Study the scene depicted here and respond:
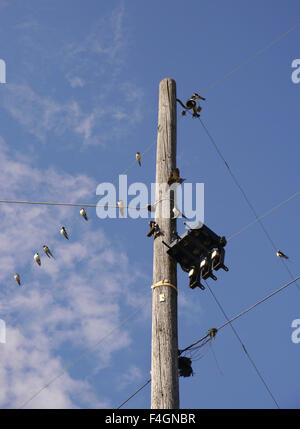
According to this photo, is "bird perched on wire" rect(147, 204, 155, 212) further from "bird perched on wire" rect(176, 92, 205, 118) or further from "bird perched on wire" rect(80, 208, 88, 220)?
"bird perched on wire" rect(80, 208, 88, 220)

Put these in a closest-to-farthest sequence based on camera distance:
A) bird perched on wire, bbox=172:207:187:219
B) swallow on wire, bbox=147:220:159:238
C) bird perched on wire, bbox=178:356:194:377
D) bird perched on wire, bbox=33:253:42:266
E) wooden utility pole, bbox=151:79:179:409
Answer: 1. wooden utility pole, bbox=151:79:179:409
2. bird perched on wire, bbox=178:356:194:377
3. swallow on wire, bbox=147:220:159:238
4. bird perched on wire, bbox=172:207:187:219
5. bird perched on wire, bbox=33:253:42:266

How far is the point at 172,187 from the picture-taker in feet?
26.4

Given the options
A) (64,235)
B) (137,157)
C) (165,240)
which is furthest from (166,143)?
(64,235)

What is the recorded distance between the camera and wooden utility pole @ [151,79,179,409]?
636 centimetres

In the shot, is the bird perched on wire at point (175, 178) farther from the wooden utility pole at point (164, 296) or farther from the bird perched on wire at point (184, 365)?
the bird perched on wire at point (184, 365)

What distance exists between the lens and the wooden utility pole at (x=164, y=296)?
250 inches

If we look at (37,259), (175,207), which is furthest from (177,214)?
(37,259)

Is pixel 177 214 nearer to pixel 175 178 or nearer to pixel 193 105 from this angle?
pixel 175 178

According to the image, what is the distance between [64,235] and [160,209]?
6.36 meters

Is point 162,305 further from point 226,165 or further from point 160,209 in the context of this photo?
point 226,165

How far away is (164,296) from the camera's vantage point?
703 cm

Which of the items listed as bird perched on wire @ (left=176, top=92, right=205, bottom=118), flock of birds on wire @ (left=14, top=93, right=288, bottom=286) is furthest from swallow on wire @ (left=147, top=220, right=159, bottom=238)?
bird perched on wire @ (left=176, top=92, right=205, bottom=118)

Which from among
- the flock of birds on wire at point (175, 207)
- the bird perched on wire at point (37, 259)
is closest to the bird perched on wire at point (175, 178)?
the flock of birds on wire at point (175, 207)

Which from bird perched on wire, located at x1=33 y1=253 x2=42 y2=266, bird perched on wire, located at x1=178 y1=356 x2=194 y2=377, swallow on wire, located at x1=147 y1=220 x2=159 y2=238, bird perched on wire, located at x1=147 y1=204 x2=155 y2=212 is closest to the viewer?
bird perched on wire, located at x1=178 y1=356 x2=194 y2=377
